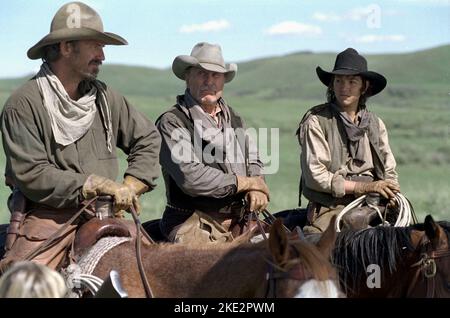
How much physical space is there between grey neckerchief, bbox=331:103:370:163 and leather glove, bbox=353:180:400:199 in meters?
0.35

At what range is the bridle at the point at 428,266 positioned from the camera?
617 cm

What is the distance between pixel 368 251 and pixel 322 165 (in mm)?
1678

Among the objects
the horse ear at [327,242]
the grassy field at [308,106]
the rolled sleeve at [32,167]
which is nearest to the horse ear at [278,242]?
the horse ear at [327,242]

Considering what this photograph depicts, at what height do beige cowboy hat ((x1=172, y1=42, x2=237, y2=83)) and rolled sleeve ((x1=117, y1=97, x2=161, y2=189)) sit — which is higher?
beige cowboy hat ((x1=172, y1=42, x2=237, y2=83))

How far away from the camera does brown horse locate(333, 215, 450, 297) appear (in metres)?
6.25

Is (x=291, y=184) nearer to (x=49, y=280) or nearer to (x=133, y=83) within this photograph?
(x=49, y=280)

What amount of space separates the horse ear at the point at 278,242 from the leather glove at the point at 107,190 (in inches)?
71.7

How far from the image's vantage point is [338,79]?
828 cm

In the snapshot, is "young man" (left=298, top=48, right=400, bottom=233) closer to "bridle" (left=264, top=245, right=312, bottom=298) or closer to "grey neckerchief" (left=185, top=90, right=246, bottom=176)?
"grey neckerchief" (left=185, top=90, right=246, bottom=176)

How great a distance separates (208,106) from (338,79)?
1186 mm

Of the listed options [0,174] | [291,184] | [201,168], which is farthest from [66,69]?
[291,184]

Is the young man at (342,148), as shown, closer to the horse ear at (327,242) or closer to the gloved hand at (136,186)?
the gloved hand at (136,186)
